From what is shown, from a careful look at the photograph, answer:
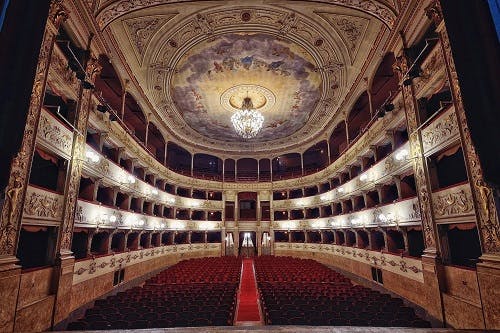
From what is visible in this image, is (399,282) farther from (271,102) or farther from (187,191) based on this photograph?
(187,191)

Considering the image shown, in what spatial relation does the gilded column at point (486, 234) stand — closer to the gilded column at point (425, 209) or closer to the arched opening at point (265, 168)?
the gilded column at point (425, 209)

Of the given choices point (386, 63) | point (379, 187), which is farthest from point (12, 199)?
point (386, 63)

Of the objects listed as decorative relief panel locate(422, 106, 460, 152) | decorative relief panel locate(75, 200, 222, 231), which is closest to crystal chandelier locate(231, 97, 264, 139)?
decorative relief panel locate(75, 200, 222, 231)

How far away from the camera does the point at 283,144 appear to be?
2248 centimetres

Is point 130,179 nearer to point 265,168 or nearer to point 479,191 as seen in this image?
point 479,191

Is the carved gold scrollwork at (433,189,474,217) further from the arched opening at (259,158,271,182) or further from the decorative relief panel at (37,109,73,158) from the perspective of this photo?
A: the arched opening at (259,158,271,182)

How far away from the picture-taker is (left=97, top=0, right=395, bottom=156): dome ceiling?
928cm

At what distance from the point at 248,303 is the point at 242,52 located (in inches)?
423

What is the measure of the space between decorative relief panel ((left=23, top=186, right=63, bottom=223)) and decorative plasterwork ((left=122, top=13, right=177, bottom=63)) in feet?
22.9

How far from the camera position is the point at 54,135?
21.9 ft

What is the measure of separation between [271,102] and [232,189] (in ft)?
35.8

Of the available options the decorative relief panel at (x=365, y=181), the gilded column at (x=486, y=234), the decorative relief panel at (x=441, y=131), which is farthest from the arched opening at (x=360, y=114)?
the gilded column at (x=486, y=234)

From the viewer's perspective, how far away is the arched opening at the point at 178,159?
2291cm

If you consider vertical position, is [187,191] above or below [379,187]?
above
